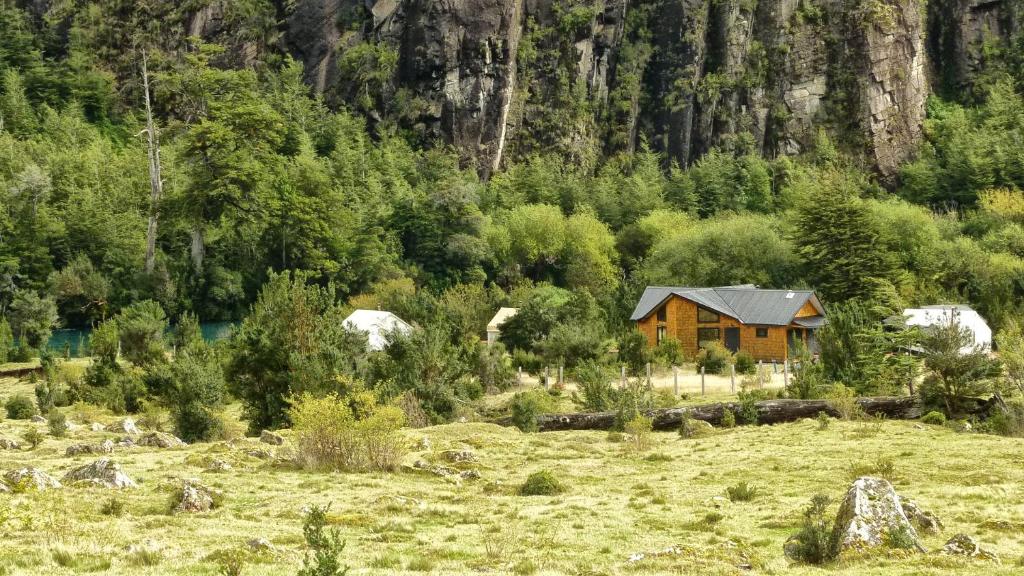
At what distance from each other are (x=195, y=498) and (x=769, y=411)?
2151 cm

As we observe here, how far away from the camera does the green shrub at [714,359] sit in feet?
161

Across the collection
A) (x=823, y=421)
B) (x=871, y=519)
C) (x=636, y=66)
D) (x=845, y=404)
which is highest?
(x=636, y=66)

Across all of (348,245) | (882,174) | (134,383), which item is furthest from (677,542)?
(882,174)

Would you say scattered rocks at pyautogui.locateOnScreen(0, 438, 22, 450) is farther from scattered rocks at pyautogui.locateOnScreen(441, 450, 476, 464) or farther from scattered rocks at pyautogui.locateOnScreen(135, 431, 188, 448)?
scattered rocks at pyautogui.locateOnScreen(441, 450, 476, 464)

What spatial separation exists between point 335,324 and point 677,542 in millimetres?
21402

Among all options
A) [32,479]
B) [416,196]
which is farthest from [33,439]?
[416,196]

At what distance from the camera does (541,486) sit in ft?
70.2

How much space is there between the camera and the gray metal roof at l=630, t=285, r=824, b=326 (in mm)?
53844

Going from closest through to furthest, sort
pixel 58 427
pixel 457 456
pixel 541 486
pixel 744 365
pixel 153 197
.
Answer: pixel 541 486 → pixel 457 456 → pixel 58 427 → pixel 744 365 → pixel 153 197

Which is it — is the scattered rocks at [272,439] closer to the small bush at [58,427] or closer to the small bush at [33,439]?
the small bush at [33,439]

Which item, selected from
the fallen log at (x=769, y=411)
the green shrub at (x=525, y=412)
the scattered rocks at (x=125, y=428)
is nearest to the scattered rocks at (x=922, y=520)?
the fallen log at (x=769, y=411)

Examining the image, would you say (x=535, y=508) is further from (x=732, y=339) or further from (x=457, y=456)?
(x=732, y=339)

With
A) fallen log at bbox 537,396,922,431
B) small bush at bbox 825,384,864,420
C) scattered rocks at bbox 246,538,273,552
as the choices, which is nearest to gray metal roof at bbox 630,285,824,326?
small bush at bbox 825,384,864,420

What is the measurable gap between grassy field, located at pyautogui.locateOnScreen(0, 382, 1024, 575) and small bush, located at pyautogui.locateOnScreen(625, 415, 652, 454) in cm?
50
